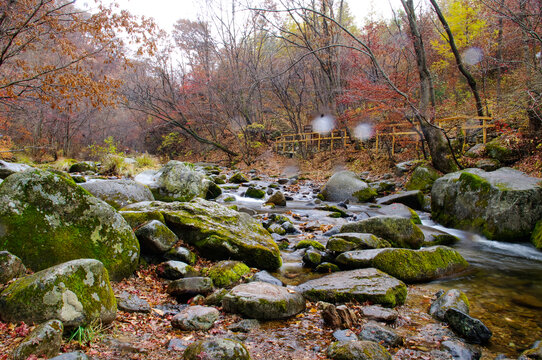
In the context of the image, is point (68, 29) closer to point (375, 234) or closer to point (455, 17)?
point (375, 234)

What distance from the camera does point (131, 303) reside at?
3.12 metres

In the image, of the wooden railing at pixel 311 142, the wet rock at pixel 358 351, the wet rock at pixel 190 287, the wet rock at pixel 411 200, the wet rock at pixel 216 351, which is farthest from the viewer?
the wooden railing at pixel 311 142

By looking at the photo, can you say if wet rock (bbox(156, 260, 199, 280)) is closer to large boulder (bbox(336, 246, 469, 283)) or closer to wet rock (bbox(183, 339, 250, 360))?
wet rock (bbox(183, 339, 250, 360))

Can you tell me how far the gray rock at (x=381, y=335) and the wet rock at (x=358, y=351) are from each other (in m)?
0.27

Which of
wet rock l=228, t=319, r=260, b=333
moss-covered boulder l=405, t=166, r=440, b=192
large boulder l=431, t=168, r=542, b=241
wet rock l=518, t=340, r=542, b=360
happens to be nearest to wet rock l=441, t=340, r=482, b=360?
wet rock l=518, t=340, r=542, b=360

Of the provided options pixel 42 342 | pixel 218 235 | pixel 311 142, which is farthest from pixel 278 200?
pixel 311 142

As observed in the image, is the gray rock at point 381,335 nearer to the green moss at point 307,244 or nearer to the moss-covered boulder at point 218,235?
the moss-covered boulder at point 218,235

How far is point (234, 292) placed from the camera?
10.9 ft

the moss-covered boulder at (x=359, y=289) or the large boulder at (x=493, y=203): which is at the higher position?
the large boulder at (x=493, y=203)

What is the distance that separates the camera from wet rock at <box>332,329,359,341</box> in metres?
2.83

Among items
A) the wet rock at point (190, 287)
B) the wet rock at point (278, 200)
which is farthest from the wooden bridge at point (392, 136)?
the wet rock at point (190, 287)

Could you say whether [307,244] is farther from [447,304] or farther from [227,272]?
[447,304]

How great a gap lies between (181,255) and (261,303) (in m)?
1.67

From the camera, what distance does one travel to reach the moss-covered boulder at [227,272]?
393cm
